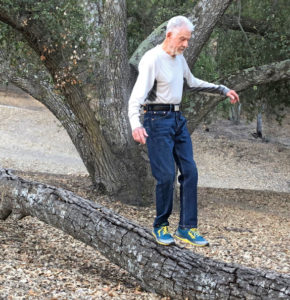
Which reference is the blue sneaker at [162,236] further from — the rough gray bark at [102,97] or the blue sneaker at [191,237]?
the rough gray bark at [102,97]

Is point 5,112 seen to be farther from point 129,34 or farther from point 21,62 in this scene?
point 21,62

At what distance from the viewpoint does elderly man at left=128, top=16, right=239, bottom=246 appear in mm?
4375

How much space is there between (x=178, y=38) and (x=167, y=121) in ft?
2.19

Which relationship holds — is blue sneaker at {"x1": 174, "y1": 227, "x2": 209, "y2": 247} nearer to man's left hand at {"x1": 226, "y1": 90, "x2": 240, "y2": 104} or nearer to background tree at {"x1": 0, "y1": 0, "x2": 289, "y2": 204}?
man's left hand at {"x1": 226, "y1": 90, "x2": 240, "y2": 104}

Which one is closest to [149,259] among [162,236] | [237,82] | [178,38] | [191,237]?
[162,236]

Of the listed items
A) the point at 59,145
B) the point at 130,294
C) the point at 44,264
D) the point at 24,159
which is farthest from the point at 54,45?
the point at 59,145

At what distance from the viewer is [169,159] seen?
176 inches

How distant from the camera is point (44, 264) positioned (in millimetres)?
5754

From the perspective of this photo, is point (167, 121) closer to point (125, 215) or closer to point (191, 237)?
point (191, 237)

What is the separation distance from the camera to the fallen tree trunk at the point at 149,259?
14.5 ft

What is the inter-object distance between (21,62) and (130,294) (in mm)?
5328

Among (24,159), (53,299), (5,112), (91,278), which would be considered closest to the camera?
(53,299)

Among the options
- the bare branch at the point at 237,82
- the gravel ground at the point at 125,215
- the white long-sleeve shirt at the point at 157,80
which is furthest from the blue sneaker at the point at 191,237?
the bare branch at the point at 237,82

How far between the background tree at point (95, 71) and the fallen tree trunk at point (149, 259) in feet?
8.13
